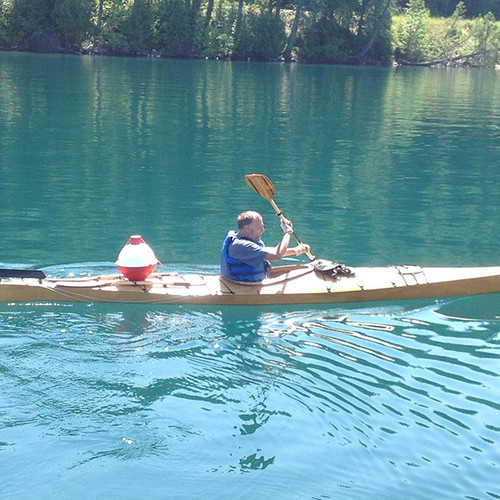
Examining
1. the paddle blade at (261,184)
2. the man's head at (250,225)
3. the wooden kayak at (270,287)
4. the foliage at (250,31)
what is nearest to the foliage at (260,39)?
the foliage at (250,31)

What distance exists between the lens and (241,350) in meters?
9.30

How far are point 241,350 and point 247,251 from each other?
1667 mm

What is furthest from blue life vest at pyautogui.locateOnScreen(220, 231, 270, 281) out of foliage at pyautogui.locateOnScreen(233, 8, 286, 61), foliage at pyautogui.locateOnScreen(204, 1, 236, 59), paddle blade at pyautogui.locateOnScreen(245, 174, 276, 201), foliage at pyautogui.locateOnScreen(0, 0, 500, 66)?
foliage at pyautogui.locateOnScreen(233, 8, 286, 61)

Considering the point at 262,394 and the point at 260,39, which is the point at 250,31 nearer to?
the point at 260,39

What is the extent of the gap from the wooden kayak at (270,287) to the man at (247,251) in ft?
0.49

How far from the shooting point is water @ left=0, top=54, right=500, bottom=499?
6926 millimetres

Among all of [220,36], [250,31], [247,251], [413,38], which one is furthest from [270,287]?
[413,38]

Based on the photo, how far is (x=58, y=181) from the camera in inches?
719

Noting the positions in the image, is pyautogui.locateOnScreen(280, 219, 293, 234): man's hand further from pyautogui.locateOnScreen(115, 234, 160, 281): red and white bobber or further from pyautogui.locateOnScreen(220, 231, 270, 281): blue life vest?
pyautogui.locateOnScreen(115, 234, 160, 281): red and white bobber

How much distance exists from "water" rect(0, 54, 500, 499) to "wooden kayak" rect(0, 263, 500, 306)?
18 cm

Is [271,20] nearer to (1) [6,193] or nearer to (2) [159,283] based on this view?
(1) [6,193]

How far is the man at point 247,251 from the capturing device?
10.5m

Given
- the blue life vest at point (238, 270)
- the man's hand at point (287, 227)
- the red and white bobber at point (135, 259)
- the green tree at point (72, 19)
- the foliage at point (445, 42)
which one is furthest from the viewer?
the foliage at point (445, 42)

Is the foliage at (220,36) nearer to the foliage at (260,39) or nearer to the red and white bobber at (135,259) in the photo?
the foliage at (260,39)
